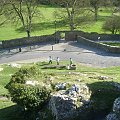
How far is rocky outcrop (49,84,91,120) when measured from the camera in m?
23.0

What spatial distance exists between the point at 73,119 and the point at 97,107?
5.73ft

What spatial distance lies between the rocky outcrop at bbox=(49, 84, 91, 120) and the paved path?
26.5 metres

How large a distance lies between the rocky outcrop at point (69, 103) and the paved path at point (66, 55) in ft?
86.9

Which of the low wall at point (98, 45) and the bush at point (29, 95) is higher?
the bush at point (29, 95)

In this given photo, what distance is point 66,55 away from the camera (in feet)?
181

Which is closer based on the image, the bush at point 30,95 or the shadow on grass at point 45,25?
the bush at point 30,95

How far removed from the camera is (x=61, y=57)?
53969mm

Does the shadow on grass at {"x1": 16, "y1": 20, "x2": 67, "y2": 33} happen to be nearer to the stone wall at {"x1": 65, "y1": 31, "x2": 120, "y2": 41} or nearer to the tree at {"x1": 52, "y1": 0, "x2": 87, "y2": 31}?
the tree at {"x1": 52, "y1": 0, "x2": 87, "y2": 31}

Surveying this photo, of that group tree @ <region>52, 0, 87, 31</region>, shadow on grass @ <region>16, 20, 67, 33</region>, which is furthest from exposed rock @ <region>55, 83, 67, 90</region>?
shadow on grass @ <region>16, 20, 67, 33</region>

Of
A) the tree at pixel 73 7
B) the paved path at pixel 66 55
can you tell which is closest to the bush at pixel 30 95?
the paved path at pixel 66 55

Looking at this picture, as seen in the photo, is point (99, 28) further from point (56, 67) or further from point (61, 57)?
point (56, 67)

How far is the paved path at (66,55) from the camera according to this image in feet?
169

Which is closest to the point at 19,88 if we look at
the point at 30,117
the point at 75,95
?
the point at 30,117

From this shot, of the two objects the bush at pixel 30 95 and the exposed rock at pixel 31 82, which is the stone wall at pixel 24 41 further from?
the bush at pixel 30 95
